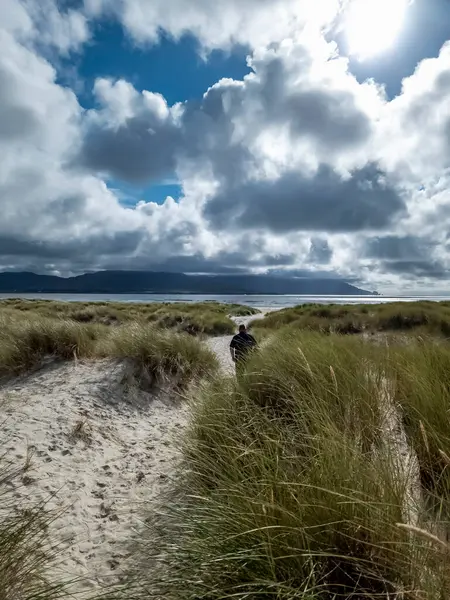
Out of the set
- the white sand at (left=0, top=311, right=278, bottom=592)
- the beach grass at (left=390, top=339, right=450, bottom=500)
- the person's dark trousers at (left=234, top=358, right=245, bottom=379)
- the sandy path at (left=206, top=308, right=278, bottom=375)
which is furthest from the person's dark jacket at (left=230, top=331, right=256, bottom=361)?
the beach grass at (left=390, top=339, right=450, bottom=500)

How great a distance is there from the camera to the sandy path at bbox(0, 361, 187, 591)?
10.4 ft

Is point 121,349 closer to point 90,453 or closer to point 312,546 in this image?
point 90,453

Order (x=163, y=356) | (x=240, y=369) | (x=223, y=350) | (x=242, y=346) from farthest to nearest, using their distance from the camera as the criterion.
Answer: (x=223, y=350)
(x=163, y=356)
(x=242, y=346)
(x=240, y=369)

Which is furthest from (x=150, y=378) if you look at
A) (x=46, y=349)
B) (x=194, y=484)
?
(x=194, y=484)

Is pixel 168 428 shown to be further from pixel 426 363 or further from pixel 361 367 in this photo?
pixel 426 363

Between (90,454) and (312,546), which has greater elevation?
(312,546)

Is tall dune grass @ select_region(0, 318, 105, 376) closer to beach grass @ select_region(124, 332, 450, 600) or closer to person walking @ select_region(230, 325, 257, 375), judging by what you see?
person walking @ select_region(230, 325, 257, 375)

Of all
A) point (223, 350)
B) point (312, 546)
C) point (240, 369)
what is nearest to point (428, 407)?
point (312, 546)

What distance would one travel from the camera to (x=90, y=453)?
480cm

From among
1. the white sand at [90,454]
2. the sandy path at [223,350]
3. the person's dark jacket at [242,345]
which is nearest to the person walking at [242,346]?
the person's dark jacket at [242,345]

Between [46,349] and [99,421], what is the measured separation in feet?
12.4

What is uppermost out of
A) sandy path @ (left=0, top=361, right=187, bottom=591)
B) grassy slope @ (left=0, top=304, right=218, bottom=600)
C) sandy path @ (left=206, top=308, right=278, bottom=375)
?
grassy slope @ (left=0, top=304, right=218, bottom=600)

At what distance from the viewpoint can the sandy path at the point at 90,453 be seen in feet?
10.4

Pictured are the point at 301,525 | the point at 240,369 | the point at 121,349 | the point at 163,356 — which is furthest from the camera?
the point at 121,349
